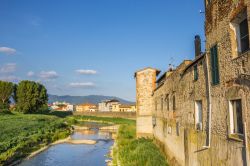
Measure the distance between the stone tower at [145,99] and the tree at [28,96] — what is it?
4633 cm

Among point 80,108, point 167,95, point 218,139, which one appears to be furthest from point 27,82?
point 80,108

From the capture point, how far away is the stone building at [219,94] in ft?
22.1

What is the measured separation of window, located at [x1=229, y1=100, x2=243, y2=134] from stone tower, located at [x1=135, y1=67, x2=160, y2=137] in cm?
1985

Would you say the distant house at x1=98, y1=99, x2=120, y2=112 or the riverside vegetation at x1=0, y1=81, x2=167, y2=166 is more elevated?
the distant house at x1=98, y1=99, x2=120, y2=112

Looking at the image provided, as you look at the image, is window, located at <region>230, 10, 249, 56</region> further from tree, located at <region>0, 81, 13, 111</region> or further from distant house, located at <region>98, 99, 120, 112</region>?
distant house, located at <region>98, 99, 120, 112</region>

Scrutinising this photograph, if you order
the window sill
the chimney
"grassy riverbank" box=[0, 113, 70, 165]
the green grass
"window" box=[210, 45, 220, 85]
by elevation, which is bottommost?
"grassy riverbank" box=[0, 113, 70, 165]

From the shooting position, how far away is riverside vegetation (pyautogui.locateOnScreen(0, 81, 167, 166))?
1972 centimetres

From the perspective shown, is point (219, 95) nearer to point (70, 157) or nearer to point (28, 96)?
point (70, 157)

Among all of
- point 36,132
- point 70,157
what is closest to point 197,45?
point 70,157

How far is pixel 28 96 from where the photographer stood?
6650 cm

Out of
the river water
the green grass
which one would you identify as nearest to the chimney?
the river water

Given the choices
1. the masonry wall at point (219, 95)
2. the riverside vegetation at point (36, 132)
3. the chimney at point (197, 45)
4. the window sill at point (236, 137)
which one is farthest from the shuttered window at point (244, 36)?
the riverside vegetation at point (36, 132)

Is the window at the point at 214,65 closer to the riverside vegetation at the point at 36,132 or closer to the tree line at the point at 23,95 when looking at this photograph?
the riverside vegetation at the point at 36,132

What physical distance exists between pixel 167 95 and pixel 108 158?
12682mm
